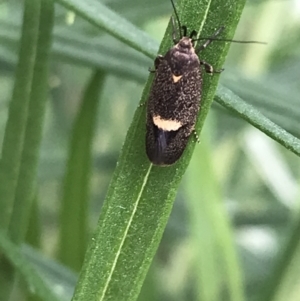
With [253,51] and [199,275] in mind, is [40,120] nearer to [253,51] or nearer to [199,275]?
[199,275]

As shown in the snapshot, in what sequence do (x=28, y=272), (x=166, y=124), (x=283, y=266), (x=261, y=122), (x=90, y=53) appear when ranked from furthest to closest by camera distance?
1. (x=283, y=266)
2. (x=90, y=53)
3. (x=166, y=124)
4. (x=28, y=272)
5. (x=261, y=122)

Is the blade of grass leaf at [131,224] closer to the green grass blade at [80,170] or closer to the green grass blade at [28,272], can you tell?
the green grass blade at [28,272]

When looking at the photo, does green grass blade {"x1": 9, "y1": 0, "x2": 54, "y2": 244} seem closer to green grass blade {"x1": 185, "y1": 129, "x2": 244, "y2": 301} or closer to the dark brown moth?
the dark brown moth

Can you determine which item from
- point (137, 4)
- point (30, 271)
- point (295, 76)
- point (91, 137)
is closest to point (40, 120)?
point (30, 271)

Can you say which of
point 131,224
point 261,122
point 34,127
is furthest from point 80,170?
point 261,122

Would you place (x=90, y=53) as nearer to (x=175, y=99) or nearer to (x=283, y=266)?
(x=175, y=99)

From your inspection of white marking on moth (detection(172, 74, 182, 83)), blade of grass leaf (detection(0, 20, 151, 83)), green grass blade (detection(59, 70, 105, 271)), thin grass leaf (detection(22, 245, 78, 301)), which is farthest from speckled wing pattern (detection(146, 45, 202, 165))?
thin grass leaf (detection(22, 245, 78, 301))
